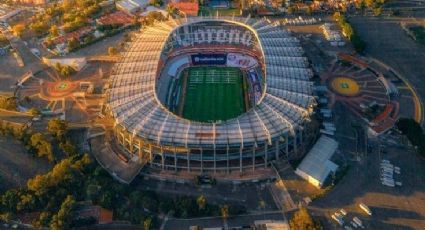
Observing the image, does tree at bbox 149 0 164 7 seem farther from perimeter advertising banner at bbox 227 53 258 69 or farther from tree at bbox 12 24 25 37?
perimeter advertising banner at bbox 227 53 258 69

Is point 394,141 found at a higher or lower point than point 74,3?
Answer: lower

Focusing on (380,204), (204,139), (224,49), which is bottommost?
(380,204)

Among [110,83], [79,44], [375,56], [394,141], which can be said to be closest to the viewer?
[394,141]

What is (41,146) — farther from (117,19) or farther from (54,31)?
(117,19)

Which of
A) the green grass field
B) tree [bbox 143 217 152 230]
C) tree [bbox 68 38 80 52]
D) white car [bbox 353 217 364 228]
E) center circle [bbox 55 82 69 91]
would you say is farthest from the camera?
tree [bbox 68 38 80 52]

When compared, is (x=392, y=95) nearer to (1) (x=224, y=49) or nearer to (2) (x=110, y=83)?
(1) (x=224, y=49)

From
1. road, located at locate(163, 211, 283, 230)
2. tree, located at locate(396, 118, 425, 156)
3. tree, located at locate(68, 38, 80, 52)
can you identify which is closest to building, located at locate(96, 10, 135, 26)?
tree, located at locate(68, 38, 80, 52)

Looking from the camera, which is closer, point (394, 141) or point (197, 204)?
point (197, 204)

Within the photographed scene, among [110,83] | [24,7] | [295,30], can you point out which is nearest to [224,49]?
[295,30]

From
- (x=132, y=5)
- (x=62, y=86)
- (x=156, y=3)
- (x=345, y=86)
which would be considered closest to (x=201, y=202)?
(x=345, y=86)
